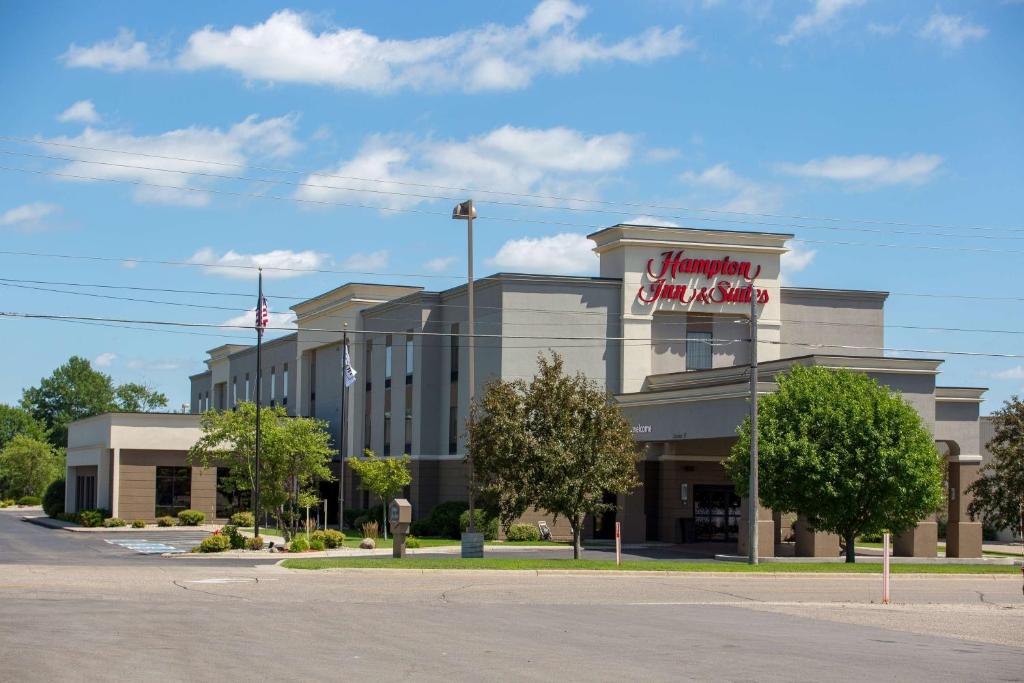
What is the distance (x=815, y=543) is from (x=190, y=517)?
33.2 meters

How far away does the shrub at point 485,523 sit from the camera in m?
47.9

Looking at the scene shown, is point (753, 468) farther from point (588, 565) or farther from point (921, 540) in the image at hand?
point (921, 540)

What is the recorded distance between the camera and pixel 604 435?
3575 cm

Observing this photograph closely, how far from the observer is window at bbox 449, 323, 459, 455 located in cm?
5522

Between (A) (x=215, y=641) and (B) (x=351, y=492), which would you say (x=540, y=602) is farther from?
(B) (x=351, y=492)

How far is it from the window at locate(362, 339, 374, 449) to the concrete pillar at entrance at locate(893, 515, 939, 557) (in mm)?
29517

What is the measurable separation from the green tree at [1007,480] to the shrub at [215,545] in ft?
87.1

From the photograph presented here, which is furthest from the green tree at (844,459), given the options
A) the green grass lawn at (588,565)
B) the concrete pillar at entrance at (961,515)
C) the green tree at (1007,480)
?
the green tree at (1007,480)

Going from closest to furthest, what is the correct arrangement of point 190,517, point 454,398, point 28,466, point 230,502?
point 454,398 < point 190,517 < point 230,502 < point 28,466

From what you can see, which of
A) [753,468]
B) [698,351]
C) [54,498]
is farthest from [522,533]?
[54,498]

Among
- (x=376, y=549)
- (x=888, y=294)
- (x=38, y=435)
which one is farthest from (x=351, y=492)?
(x=38, y=435)

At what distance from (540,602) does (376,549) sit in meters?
19.0

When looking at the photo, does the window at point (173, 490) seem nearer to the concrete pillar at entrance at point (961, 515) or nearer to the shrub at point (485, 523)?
the shrub at point (485, 523)

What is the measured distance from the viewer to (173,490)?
210 feet
